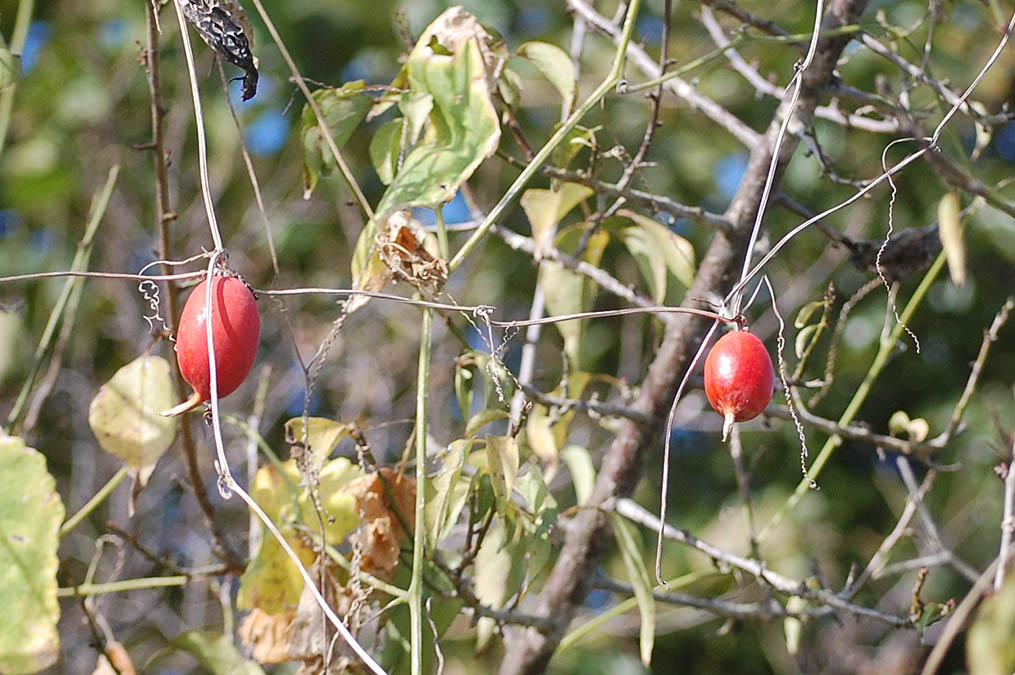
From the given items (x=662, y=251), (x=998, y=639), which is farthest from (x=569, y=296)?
(x=998, y=639)

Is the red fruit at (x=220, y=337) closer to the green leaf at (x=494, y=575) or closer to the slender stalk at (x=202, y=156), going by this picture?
the slender stalk at (x=202, y=156)

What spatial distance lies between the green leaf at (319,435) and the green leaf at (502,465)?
120 mm

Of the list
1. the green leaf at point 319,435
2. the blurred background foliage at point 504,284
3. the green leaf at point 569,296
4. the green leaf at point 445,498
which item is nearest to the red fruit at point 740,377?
the green leaf at point 445,498

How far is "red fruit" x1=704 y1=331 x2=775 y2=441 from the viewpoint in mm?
523

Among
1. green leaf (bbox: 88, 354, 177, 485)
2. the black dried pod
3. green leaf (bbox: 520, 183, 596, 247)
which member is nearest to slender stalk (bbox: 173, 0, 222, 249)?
the black dried pod

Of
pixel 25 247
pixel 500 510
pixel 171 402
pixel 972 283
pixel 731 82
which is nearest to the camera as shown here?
pixel 500 510

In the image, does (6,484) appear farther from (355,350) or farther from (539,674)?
(355,350)

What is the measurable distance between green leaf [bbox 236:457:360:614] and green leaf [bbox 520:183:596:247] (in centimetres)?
26

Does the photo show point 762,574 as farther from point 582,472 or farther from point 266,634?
point 266,634

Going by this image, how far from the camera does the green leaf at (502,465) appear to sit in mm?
669

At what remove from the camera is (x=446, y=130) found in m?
0.75

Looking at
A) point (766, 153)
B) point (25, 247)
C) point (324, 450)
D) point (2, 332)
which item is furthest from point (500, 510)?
point (25, 247)

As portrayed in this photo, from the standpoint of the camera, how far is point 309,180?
0.83 metres

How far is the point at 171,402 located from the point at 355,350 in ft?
4.64
